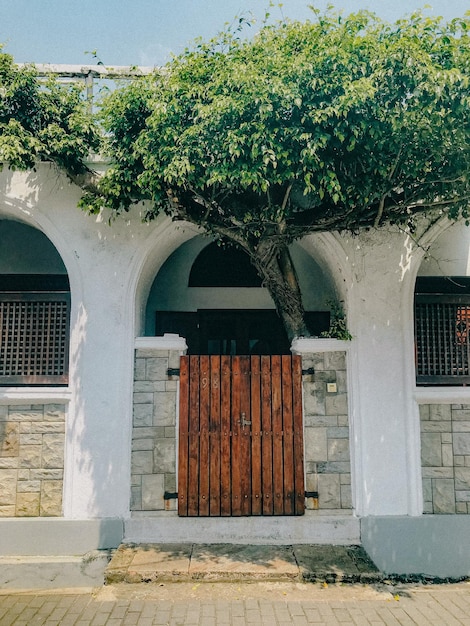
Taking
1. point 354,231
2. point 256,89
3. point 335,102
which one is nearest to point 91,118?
point 256,89

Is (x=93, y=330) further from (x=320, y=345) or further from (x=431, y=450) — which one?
(x=431, y=450)

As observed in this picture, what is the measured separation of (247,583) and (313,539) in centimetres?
109

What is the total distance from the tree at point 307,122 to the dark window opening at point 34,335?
1601mm

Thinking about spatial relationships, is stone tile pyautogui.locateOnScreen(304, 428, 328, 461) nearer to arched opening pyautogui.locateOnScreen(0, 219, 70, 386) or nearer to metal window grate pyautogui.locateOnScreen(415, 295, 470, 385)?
metal window grate pyautogui.locateOnScreen(415, 295, 470, 385)

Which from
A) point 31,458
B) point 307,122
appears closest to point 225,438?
point 31,458

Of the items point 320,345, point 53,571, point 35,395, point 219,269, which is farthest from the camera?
point 219,269

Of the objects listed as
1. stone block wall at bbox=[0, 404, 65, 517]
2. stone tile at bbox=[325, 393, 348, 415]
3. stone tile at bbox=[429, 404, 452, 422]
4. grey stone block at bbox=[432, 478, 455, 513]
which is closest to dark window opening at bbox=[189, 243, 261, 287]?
stone tile at bbox=[325, 393, 348, 415]

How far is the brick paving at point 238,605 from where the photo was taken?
4.77 meters

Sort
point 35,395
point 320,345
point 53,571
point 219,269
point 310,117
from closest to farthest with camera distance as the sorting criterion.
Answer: point 310,117, point 53,571, point 35,395, point 320,345, point 219,269

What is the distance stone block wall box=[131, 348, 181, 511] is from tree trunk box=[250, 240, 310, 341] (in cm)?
149

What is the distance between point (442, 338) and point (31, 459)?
537cm

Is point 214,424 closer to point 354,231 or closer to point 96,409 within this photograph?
point 96,409

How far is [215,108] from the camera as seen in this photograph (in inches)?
192

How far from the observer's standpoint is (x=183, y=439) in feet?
20.5
